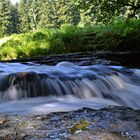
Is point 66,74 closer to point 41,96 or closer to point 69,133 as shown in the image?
point 41,96

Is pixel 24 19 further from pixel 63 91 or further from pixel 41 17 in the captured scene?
pixel 63 91

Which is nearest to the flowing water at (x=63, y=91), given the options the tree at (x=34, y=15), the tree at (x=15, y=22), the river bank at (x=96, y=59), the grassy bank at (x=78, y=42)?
the river bank at (x=96, y=59)

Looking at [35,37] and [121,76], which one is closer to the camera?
[121,76]

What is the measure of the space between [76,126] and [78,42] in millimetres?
11365

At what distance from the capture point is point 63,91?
687 centimetres

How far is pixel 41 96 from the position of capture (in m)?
6.65

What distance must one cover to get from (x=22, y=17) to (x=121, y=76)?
84.6 m

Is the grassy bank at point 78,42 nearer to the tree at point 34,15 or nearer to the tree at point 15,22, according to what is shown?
the tree at point 15,22

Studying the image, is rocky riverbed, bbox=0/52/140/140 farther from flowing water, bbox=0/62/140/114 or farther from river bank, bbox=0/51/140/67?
river bank, bbox=0/51/140/67

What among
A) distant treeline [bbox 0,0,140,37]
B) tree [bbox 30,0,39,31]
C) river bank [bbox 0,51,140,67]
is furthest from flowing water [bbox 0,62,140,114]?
tree [bbox 30,0,39,31]

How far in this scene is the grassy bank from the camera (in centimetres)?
1245

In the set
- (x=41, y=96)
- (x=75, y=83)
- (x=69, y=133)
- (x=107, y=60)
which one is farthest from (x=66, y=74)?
(x=69, y=133)

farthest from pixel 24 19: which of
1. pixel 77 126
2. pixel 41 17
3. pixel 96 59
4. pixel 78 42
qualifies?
pixel 77 126

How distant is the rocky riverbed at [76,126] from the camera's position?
2.45 meters
